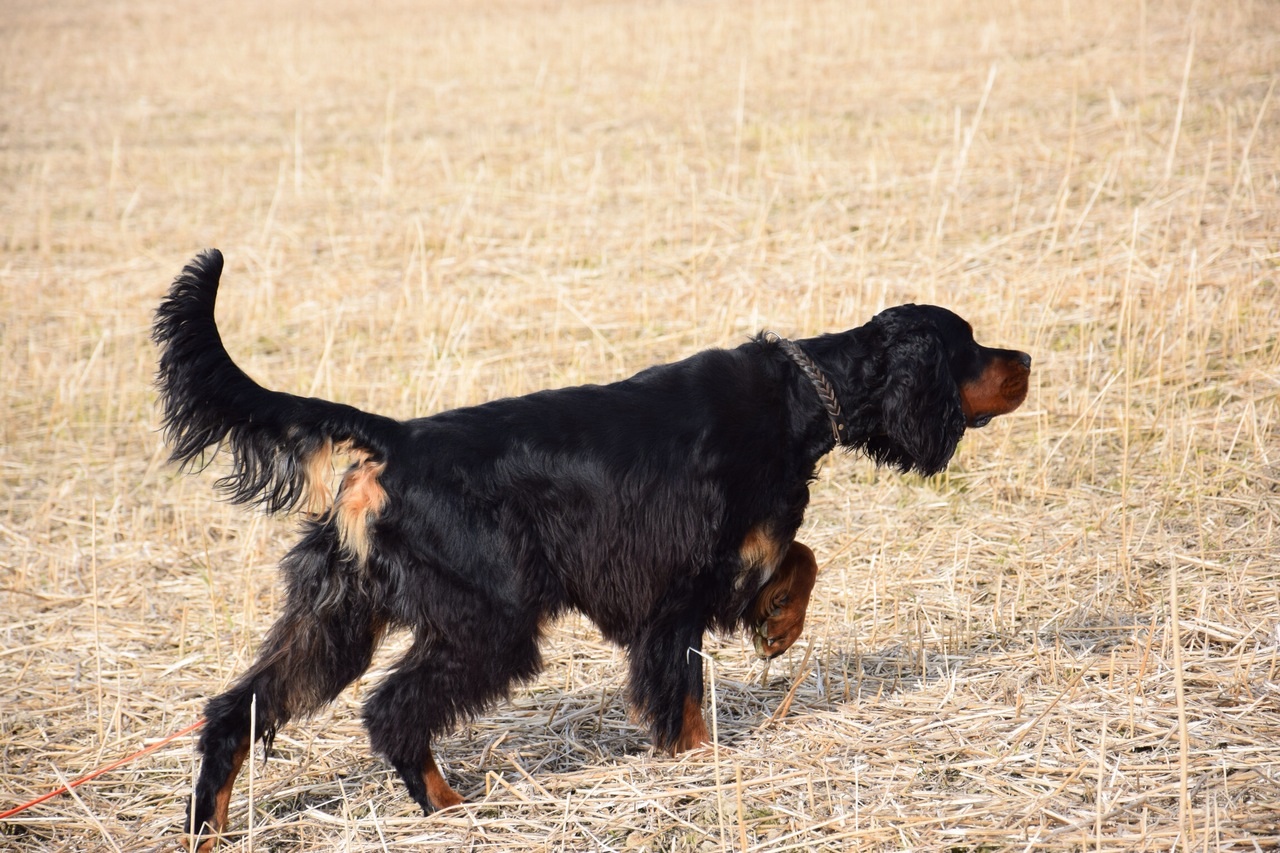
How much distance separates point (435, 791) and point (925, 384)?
1.96 metres

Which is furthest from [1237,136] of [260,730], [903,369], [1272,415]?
[260,730]

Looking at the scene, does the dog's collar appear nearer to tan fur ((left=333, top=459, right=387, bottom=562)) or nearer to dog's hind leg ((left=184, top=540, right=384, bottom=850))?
tan fur ((left=333, top=459, right=387, bottom=562))

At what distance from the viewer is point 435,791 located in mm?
3326


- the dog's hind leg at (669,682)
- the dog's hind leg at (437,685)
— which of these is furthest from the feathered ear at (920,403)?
the dog's hind leg at (437,685)

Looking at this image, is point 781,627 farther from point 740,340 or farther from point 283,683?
point 740,340

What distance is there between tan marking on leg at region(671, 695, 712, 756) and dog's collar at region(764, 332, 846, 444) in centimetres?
96

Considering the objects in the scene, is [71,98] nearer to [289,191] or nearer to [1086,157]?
[289,191]

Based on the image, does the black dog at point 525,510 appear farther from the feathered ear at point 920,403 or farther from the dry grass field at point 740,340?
the dry grass field at point 740,340

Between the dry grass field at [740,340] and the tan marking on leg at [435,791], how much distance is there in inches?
4.0

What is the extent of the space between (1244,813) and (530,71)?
14467mm

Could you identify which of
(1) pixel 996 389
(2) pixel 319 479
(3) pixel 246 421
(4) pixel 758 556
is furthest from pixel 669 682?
(1) pixel 996 389

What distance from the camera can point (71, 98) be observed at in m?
16.5

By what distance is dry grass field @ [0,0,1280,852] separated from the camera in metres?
3.25

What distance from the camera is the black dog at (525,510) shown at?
3.21m
